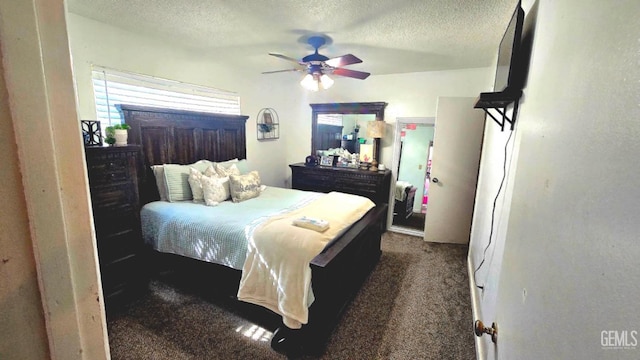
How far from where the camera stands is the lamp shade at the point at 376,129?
4.04 meters

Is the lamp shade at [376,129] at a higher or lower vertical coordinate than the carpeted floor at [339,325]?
higher

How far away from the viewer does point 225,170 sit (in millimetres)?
3168

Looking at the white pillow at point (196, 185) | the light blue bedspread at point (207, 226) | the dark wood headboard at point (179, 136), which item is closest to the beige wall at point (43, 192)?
the light blue bedspread at point (207, 226)

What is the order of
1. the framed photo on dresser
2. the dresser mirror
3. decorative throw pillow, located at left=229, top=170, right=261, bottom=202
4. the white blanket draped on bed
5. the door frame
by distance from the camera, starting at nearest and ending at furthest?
1. the white blanket draped on bed
2. decorative throw pillow, located at left=229, top=170, right=261, bottom=202
3. the door frame
4. the dresser mirror
5. the framed photo on dresser

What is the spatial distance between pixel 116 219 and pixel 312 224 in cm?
167

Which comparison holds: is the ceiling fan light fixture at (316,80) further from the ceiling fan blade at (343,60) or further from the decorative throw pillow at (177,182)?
the decorative throw pillow at (177,182)

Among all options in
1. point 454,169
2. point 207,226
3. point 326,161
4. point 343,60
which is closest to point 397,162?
point 454,169

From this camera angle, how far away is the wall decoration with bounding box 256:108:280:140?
427 centimetres

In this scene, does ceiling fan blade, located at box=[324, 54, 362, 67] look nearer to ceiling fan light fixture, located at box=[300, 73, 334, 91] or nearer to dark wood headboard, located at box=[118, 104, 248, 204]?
ceiling fan light fixture, located at box=[300, 73, 334, 91]

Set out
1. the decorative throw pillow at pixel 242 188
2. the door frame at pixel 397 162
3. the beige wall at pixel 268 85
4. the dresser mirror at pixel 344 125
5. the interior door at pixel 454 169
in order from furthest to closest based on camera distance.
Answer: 1. the dresser mirror at pixel 344 125
2. the door frame at pixel 397 162
3. the interior door at pixel 454 169
4. the decorative throw pillow at pixel 242 188
5. the beige wall at pixel 268 85

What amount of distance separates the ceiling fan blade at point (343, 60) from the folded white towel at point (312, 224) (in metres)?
1.49

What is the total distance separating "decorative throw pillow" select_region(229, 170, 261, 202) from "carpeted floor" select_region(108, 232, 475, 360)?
1.03 metres

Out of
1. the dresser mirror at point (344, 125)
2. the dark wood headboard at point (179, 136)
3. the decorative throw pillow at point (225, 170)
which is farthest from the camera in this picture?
the dresser mirror at point (344, 125)

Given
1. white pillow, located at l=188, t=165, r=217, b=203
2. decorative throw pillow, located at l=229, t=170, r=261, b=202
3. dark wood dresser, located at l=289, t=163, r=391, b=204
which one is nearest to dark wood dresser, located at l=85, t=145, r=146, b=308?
white pillow, located at l=188, t=165, r=217, b=203
